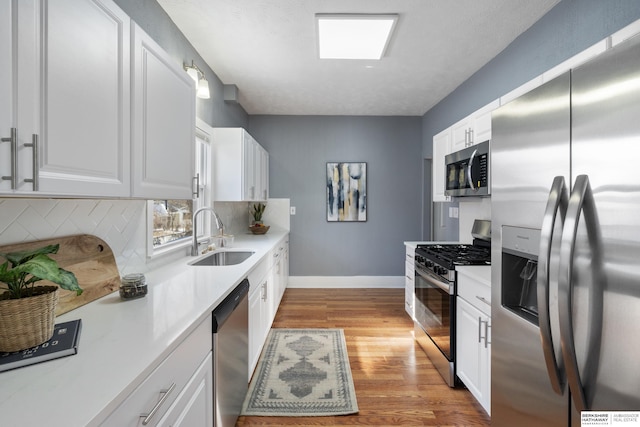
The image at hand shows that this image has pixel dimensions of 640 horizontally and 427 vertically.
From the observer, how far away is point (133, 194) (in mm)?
1304

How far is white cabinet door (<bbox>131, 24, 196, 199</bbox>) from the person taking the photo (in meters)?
1.32

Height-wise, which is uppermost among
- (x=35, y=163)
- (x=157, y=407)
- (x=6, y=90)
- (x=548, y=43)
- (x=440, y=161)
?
(x=548, y=43)

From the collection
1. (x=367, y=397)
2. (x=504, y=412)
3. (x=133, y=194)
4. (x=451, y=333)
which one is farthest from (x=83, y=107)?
(x=451, y=333)

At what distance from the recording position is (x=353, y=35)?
7.88 ft

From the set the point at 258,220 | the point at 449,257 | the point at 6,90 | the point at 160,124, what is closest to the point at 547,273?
the point at 449,257

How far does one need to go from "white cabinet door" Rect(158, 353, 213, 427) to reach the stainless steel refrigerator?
124cm

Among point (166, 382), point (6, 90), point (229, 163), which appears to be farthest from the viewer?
point (229, 163)

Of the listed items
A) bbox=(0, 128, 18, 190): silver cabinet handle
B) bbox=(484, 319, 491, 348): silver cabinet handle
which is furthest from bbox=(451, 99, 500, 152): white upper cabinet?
bbox=(0, 128, 18, 190): silver cabinet handle

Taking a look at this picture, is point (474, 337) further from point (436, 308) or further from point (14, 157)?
point (14, 157)

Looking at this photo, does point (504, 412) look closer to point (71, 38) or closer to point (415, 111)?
point (71, 38)

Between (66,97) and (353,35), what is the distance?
2059mm

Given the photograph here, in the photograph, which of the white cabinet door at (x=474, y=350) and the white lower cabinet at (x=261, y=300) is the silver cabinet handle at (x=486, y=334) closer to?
the white cabinet door at (x=474, y=350)

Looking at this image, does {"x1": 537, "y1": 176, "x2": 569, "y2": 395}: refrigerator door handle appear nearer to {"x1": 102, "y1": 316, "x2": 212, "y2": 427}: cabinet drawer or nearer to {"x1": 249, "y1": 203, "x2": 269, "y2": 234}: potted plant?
{"x1": 102, "y1": 316, "x2": 212, "y2": 427}: cabinet drawer

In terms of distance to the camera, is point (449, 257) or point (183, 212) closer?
point (449, 257)
